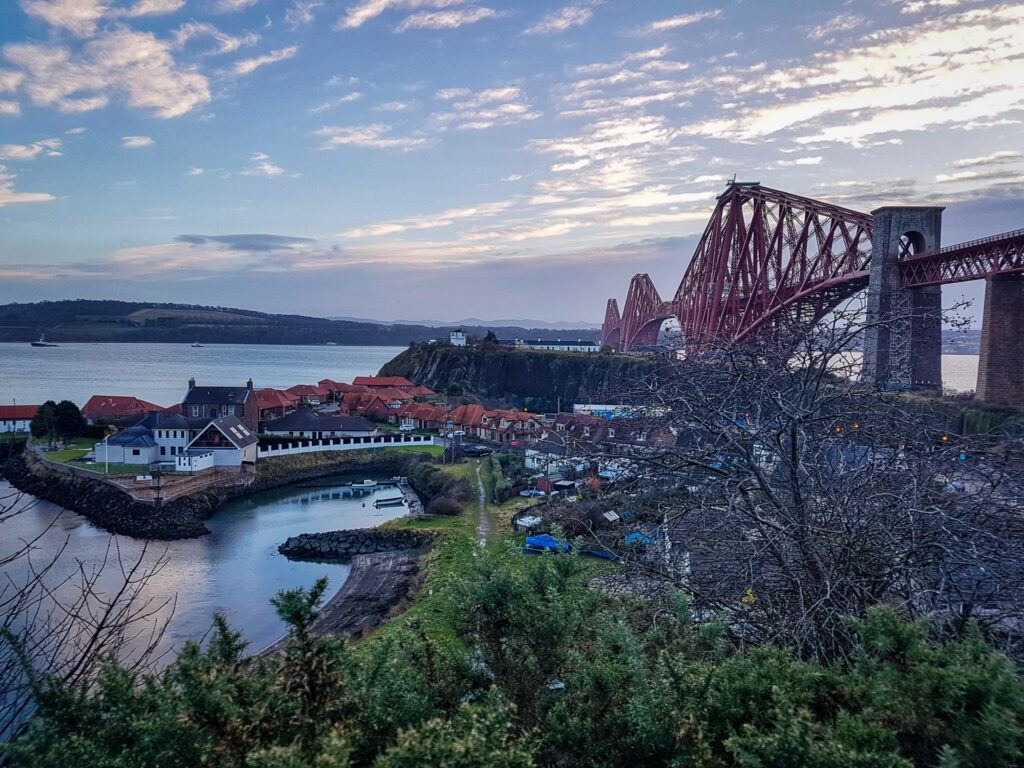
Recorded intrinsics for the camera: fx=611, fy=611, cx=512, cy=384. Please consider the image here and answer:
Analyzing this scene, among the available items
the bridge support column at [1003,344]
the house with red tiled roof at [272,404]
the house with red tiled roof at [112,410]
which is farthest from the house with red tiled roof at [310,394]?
the bridge support column at [1003,344]

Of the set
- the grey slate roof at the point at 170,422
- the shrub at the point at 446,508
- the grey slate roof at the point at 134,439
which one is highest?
the grey slate roof at the point at 170,422

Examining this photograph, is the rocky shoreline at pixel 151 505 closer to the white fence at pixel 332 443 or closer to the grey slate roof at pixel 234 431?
the white fence at pixel 332 443

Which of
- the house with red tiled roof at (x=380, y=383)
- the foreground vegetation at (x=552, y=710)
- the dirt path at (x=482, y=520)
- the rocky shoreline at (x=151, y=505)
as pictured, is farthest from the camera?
the house with red tiled roof at (x=380, y=383)

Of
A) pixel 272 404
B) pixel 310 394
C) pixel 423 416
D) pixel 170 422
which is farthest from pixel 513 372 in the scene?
pixel 170 422

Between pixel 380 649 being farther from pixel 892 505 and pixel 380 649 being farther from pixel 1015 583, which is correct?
pixel 1015 583

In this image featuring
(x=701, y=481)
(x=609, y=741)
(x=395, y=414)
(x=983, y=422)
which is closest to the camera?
(x=609, y=741)

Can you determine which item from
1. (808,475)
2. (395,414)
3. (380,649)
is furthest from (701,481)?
(395,414)

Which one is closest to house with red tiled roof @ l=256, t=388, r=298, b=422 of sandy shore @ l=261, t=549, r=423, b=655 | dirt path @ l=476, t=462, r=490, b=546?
dirt path @ l=476, t=462, r=490, b=546

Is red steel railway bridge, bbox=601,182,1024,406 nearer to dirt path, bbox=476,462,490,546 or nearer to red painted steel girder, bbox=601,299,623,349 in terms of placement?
dirt path, bbox=476,462,490,546
